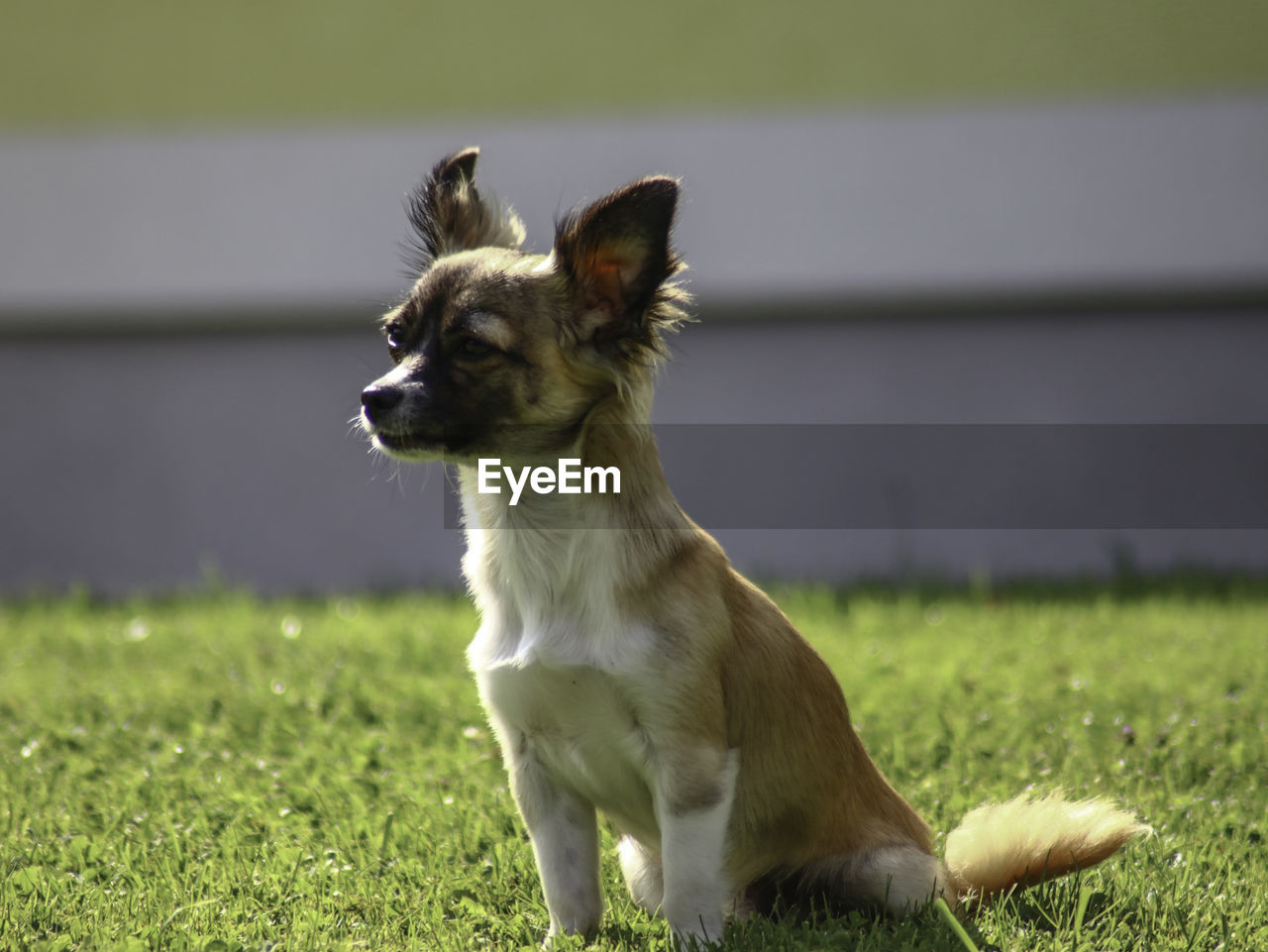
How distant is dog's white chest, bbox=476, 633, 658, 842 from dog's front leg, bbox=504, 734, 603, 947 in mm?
29

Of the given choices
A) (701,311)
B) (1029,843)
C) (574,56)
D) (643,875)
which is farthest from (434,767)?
(574,56)

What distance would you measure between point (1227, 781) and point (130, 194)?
749 centimetres

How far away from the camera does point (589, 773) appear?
2.92 meters

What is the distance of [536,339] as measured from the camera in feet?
9.78

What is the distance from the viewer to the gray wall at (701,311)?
8.38 meters

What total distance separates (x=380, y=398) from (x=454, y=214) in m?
0.81

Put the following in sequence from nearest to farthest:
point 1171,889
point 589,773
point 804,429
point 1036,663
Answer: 1. point 589,773
2. point 1171,889
3. point 1036,663
4. point 804,429

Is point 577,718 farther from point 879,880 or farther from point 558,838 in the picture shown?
point 879,880

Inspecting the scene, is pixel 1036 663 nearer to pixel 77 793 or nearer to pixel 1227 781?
pixel 1227 781

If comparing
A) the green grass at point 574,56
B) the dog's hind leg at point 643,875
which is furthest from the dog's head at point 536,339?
the green grass at point 574,56

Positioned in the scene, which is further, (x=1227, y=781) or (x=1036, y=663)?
(x=1036, y=663)

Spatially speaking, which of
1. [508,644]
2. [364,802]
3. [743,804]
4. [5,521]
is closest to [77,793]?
→ [364,802]

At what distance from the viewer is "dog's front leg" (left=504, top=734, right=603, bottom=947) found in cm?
301

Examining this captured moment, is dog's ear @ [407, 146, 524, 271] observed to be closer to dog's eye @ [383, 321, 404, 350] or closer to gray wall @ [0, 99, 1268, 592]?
dog's eye @ [383, 321, 404, 350]
